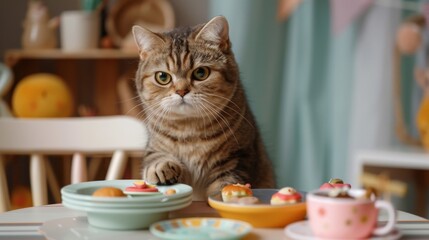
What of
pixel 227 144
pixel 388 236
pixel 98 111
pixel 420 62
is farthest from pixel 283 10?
pixel 388 236

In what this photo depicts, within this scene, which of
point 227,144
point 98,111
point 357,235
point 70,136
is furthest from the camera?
point 98,111

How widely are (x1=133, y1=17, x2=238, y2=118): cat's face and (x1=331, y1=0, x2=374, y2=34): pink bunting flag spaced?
117 cm

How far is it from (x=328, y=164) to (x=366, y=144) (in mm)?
189

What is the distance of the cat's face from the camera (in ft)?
3.94

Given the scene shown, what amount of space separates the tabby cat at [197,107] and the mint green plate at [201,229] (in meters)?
0.33

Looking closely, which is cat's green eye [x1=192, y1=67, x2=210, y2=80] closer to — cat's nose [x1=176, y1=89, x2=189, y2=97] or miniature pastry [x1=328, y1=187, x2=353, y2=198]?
cat's nose [x1=176, y1=89, x2=189, y2=97]

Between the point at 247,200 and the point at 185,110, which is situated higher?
the point at 185,110

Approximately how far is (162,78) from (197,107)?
0.10 metres

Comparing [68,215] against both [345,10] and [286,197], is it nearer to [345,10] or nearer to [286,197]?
[286,197]

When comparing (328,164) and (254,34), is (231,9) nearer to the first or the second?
(254,34)

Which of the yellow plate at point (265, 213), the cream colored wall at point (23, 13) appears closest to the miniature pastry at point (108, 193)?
the yellow plate at point (265, 213)

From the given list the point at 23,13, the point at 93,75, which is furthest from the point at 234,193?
the point at 23,13

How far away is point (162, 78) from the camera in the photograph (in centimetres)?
124

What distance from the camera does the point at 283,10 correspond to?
247 centimetres
